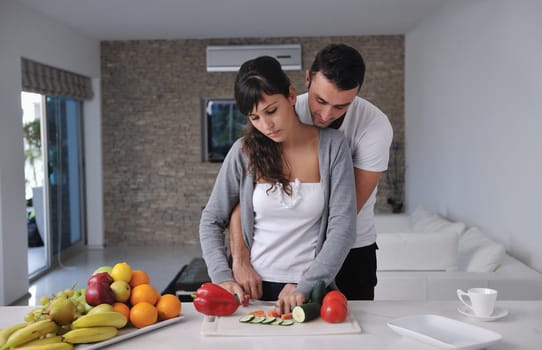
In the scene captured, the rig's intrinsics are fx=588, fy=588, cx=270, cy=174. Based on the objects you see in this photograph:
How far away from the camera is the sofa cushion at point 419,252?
3.56 meters

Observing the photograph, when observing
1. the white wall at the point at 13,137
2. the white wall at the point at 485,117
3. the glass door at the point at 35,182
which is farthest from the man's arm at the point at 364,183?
the glass door at the point at 35,182

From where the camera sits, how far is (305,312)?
160cm

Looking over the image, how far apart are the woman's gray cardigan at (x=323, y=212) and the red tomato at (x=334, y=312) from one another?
12 centimetres

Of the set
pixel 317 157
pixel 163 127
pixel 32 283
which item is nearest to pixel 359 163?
pixel 317 157

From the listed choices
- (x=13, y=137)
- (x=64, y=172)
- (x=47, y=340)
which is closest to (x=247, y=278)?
(x=47, y=340)

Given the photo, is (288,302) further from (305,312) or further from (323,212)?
(323,212)

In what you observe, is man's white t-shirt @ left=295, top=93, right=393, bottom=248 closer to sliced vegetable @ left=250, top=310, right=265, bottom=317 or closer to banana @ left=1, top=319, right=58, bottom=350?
sliced vegetable @ left=250, top=310, right=265, bottom=317

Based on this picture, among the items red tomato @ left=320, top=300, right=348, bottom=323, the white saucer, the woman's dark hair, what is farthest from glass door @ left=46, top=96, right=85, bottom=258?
the white saucer

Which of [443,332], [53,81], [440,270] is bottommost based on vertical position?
[440,270]

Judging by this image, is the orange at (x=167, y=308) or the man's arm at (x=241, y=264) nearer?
the orange at (x=167, y=308)

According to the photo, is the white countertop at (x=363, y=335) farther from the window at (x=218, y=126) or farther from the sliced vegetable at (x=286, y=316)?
the window at (x=218, y=126)

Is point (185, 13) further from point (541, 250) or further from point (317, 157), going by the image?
point (317, 157)

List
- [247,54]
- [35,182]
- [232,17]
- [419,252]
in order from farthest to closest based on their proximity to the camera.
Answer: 1. [247,54]
2. [232,17]
3. [35,182]
4. [419,252]

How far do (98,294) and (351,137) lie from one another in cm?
96
